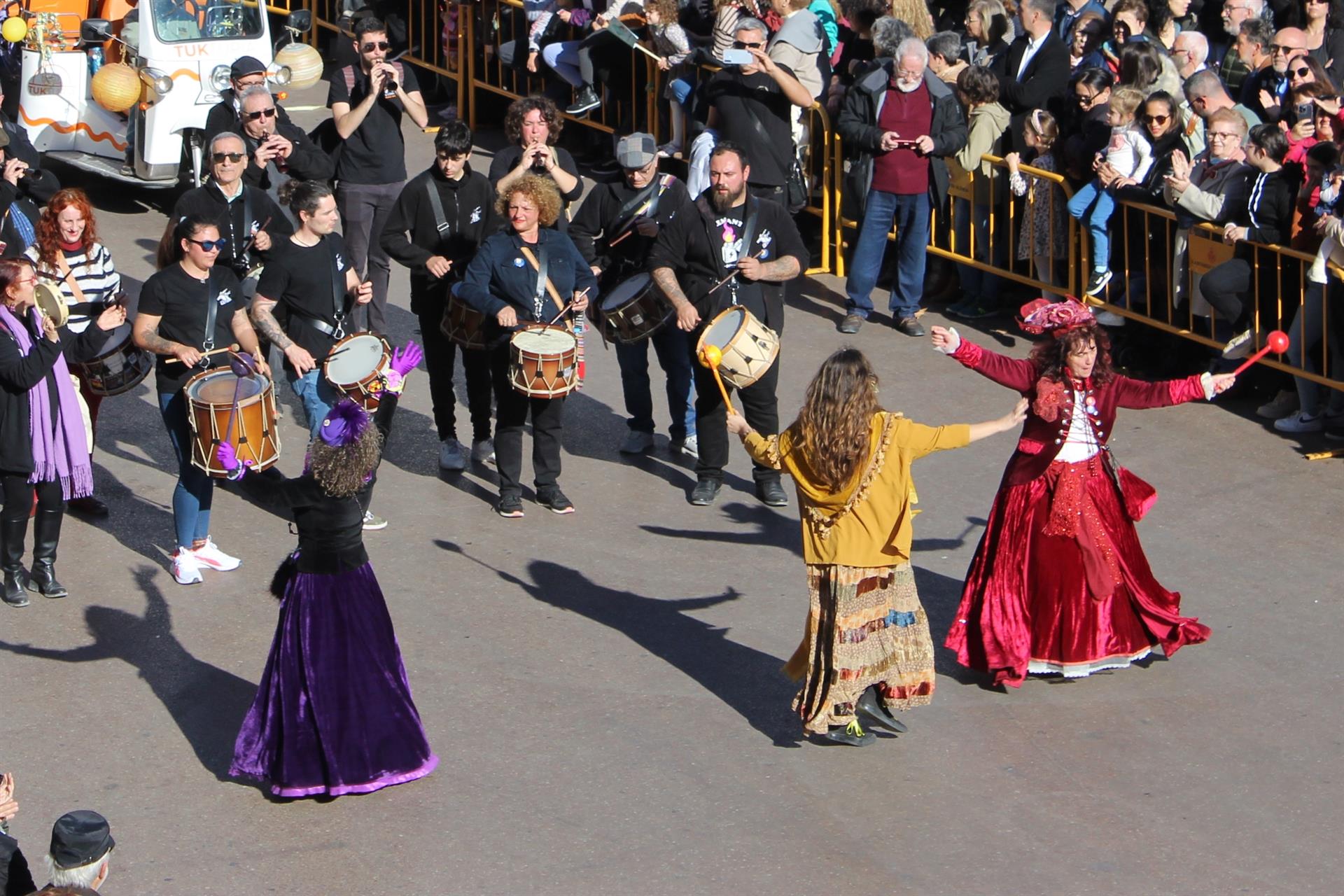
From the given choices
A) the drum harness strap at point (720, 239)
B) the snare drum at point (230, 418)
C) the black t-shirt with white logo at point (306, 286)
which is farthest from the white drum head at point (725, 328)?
the snare drum at point (230, 418)

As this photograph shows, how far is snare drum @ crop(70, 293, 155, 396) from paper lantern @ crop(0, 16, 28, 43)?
612cm

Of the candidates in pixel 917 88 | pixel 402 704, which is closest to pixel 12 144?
pixel 917 88

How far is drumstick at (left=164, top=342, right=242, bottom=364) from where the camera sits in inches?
345

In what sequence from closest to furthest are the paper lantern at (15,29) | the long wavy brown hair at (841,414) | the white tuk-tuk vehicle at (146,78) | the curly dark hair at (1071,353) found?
the long wavy brown hair at (841,414) → the curly dark hair at (1071,353) → the white tuk-tuk vehicle at (146,78) → the paper lantern at (15,29)

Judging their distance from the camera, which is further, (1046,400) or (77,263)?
(77,263)

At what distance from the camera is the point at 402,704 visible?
709cm

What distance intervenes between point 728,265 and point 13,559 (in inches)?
147

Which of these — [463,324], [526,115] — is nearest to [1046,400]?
[463,324]

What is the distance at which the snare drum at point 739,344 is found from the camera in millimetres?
8945

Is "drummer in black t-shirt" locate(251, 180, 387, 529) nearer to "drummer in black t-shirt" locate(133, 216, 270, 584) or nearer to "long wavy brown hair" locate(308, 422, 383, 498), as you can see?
"drummer in black t-shirt" locate(133, 216, 270, 584)

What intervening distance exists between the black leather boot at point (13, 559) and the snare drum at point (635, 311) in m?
2.99

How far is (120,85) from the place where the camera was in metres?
14.5

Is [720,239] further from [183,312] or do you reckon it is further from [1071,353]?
[183,312]

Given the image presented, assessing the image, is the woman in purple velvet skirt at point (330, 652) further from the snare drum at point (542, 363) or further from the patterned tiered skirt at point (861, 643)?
the snare drum at point (542, 363)
